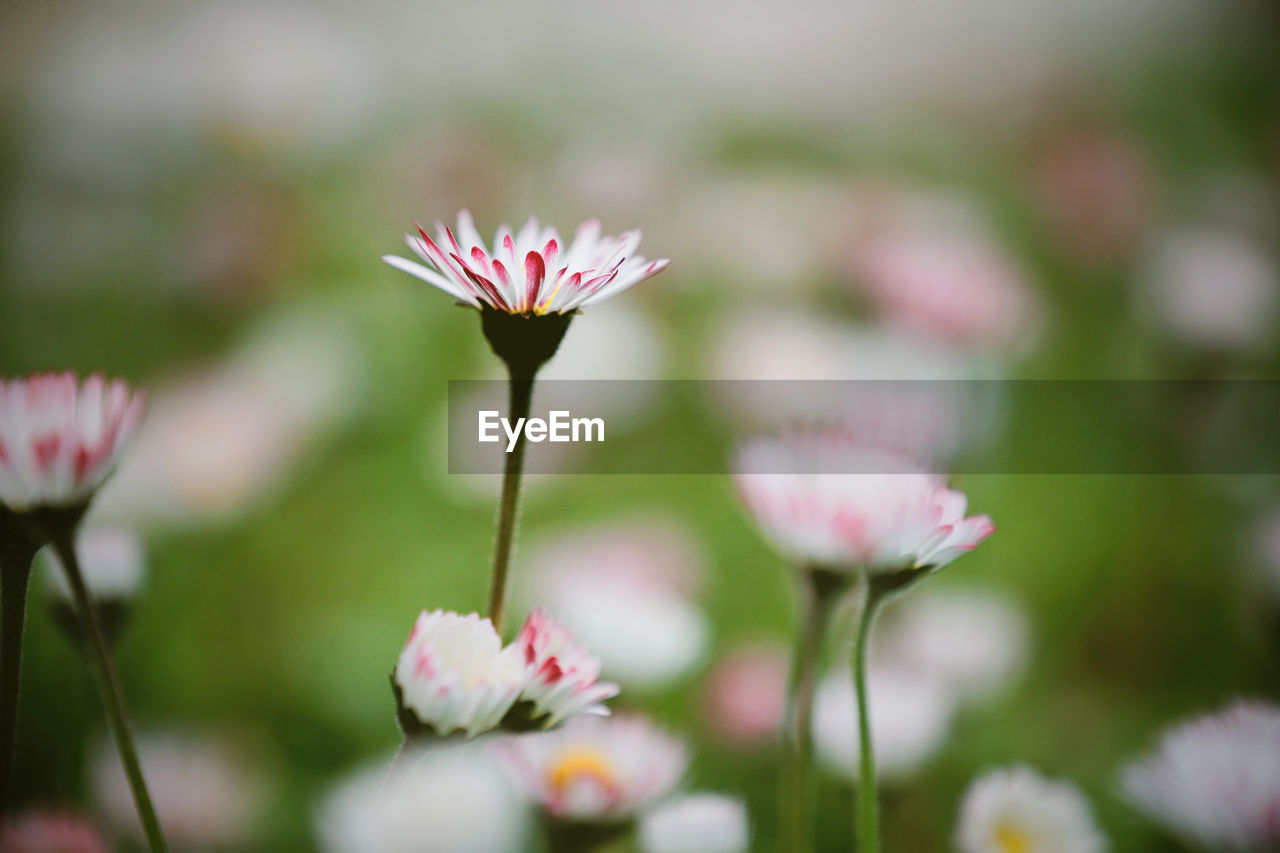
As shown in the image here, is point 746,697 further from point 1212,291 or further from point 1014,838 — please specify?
point 1212,291

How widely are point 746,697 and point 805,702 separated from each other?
22 centimetres

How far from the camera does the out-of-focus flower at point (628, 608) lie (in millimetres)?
284

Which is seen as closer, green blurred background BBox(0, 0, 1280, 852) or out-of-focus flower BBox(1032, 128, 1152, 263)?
green blurred background BBox(0, 0, 1280, 852)

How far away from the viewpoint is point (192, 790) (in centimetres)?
34

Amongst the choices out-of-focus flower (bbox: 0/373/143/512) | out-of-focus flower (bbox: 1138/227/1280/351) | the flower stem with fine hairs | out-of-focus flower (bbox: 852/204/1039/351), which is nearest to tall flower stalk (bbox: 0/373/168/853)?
out-of-focus flower (bbox: 0/373/143/512)

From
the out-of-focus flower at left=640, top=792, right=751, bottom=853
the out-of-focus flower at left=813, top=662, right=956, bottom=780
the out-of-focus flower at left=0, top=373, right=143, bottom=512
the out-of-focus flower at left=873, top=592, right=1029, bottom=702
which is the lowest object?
the out-of-focus flower at left=873, top=592, right=1029, bottom=702

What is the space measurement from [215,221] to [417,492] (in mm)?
302

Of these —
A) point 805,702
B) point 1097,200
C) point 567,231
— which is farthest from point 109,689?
point 1097,200

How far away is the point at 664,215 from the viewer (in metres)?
0.84

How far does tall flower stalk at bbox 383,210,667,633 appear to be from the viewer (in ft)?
0.57

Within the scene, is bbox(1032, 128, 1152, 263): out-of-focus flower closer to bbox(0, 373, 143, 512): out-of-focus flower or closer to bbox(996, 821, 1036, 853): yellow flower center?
bbox(996, 821, 1036, 853): yellow flower center

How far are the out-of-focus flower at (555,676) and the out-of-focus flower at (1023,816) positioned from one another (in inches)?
4.1

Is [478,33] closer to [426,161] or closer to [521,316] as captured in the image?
[426,161]

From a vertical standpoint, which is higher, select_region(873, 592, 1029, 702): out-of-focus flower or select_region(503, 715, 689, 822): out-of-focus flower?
select_region(503, 715, 689, 822): out-of-focus flower
